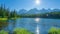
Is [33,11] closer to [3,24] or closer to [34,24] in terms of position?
[34,24]

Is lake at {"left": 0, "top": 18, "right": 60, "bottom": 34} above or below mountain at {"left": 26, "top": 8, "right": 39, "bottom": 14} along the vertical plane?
below

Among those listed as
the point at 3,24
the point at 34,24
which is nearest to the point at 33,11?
the point at 34,24

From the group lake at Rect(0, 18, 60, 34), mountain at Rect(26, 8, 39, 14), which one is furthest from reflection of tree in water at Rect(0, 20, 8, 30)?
mountain at Rect(26, 8, 39, 14)

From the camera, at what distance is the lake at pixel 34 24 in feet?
7.10

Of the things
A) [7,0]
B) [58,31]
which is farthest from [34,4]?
[58,31]

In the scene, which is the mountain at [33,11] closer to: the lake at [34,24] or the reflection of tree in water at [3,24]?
the lake at [34,24]

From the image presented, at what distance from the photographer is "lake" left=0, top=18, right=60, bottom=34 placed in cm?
216

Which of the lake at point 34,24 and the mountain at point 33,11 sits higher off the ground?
the mountain at point 33,11

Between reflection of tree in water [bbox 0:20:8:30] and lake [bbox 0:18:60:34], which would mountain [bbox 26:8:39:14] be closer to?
lake [bbox 0:18:60:34]

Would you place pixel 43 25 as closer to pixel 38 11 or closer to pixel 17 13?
pixel 38 11

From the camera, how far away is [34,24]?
7.17 feet

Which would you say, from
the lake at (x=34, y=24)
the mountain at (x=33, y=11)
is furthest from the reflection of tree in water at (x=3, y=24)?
the mountain at (x=33, y=11)

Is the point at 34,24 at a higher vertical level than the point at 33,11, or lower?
lower

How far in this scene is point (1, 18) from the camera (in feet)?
7.34
